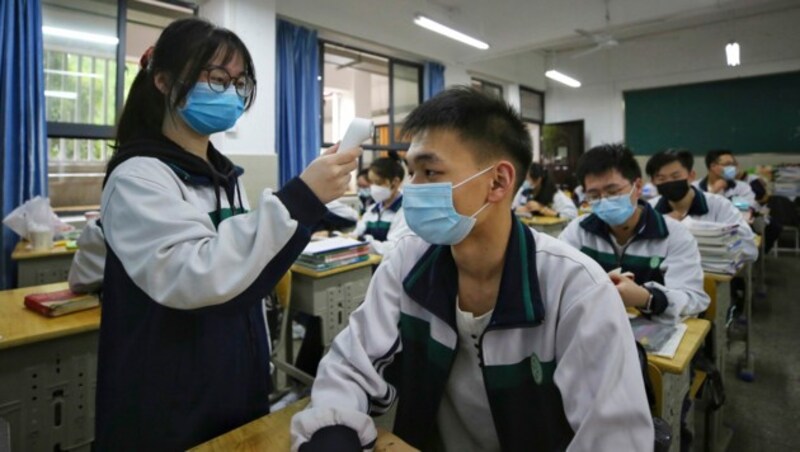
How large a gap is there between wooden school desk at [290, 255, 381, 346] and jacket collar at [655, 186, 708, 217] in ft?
6.29

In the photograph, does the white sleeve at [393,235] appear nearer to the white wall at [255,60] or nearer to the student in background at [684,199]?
the student in background at [684,199]

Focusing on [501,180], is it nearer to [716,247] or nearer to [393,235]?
[716,247]

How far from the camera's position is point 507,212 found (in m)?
1.08

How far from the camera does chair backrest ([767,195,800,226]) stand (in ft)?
19.7

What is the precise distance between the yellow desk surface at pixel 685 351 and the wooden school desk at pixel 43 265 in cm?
340

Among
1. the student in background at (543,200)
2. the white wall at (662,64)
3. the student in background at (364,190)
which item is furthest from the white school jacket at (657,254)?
the white wall at (662,64)

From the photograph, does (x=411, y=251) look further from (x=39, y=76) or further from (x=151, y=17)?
(x=151, y=17)

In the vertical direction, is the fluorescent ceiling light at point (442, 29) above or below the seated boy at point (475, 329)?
above

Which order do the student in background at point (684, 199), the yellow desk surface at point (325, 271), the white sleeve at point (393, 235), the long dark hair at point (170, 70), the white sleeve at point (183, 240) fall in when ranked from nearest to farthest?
the white sleeve at point (183, 240) < the long dark hair at point (170, 70) < the yellow desk surface at point (325, 271) < the student in background at point (684, 199) < the white sleeve at point (393, 235)

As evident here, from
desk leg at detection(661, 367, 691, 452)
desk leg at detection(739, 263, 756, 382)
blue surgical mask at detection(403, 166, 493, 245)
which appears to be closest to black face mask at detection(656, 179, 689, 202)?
desk leg at detection(739, 263, 756, 382)

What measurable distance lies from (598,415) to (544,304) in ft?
0.75

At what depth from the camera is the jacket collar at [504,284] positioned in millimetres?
910

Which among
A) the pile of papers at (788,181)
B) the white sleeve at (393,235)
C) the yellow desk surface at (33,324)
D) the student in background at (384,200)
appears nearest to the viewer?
the yellow desk surface at (33,324)

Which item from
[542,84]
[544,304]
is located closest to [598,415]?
[544,304]
